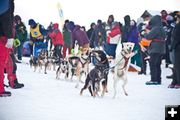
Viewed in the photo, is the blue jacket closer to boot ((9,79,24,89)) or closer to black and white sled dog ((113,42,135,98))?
boot ((9,79,24,89))

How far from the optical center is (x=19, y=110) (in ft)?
13.3

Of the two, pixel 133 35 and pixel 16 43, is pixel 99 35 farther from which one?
pixel 16 43

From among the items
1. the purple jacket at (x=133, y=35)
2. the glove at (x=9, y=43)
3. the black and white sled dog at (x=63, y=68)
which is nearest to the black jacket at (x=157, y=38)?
the purple jacket at (x=133, y=35)

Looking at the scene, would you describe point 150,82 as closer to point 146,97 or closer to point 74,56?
point 146,97

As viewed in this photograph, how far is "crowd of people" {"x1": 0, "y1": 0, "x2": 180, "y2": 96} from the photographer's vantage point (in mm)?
4234

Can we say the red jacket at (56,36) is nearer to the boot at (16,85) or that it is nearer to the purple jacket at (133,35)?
the boot at (16,85)

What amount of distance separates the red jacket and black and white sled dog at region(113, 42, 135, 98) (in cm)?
56

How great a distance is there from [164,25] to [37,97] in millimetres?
1570

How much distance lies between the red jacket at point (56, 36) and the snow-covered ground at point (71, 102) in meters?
0.28

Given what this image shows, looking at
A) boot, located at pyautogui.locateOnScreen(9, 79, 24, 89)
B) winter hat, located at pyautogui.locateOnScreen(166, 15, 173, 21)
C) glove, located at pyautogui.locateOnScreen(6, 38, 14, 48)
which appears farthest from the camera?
winter hat, located at pyautogui.locateOnScreen(166, 15, 173, 21)

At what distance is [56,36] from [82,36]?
0.24 m

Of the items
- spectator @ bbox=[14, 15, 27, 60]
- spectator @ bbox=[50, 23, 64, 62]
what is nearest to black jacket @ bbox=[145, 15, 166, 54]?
spectator @ bbox=[50, 23, 64, 62]

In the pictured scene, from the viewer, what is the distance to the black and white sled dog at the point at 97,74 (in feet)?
14.8

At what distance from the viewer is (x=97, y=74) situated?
4559mm
